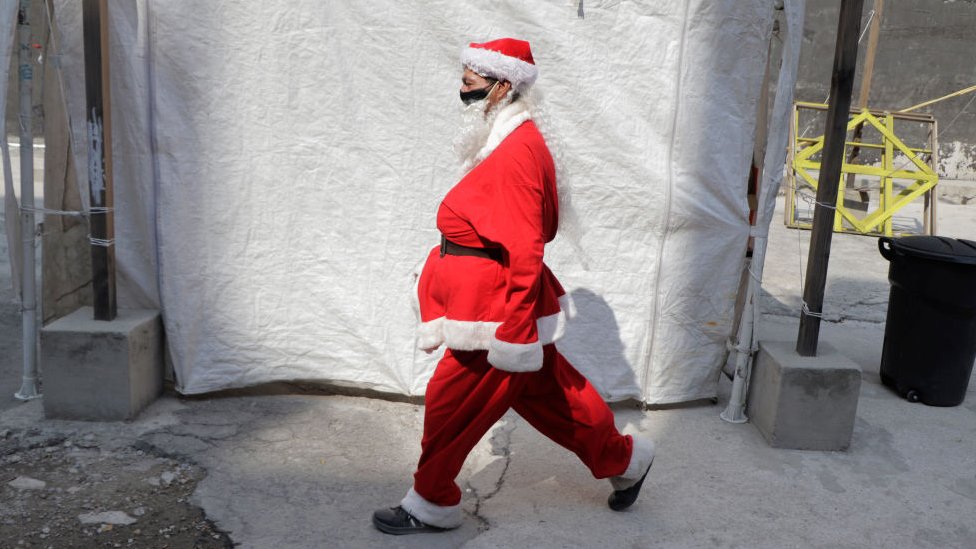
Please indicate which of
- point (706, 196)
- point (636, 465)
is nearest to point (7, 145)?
point (636, 465)

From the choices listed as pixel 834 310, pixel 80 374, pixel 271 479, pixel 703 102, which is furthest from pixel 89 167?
pixel 834 310

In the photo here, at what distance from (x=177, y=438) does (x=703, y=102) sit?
276 centimetres

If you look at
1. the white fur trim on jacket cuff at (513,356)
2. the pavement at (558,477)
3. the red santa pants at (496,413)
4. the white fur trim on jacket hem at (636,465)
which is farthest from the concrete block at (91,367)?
the white fur trim on jacket hem at (636,465)

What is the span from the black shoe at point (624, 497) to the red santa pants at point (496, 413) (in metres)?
0.13

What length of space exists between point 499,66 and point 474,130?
0.23m

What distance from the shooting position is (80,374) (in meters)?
3.90

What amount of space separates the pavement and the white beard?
137 cm

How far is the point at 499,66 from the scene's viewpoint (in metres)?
3.00

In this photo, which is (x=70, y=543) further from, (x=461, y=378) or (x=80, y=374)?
(x=461, y=378)

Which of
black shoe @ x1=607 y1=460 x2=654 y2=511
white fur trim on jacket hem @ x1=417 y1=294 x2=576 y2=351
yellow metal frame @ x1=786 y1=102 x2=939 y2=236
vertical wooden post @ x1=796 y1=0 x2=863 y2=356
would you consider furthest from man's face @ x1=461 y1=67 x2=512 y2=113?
yellow metal frame @ x1=786 y1=102 x2=939 y2=236

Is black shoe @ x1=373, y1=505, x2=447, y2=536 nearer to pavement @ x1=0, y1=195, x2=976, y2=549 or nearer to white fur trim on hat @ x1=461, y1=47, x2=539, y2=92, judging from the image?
pavement @ x1=0, y1=195, x2=976, y2=549

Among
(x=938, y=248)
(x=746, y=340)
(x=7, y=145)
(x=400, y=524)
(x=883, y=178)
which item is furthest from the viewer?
(x=883, y=178)

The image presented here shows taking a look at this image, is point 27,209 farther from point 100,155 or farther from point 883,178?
point 883,178

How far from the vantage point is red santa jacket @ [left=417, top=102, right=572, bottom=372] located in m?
2.82
